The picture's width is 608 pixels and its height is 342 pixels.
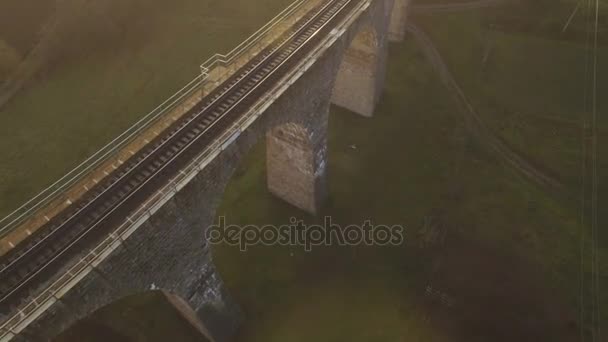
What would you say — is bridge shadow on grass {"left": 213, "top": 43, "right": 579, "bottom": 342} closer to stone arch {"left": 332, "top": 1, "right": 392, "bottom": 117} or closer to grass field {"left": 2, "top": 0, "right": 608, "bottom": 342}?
grass field {"left": 2, "top": 0, "right": 608, "bottom": 342}

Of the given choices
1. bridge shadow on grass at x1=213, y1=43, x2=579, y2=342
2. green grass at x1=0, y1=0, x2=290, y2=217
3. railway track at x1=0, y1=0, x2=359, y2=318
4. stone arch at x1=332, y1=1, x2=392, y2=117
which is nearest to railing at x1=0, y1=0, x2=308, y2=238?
railway track at x1=0, y1=0, x2=359, y2=318

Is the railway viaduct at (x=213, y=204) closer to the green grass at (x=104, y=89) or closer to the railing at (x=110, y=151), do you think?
the railing at (x=110, y=151)

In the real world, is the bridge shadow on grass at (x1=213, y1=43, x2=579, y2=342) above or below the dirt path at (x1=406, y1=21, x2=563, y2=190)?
below

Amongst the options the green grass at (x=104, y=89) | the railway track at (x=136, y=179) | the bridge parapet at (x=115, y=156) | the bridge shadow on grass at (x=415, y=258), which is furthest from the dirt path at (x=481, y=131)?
the green grass at (x=104, y=89)

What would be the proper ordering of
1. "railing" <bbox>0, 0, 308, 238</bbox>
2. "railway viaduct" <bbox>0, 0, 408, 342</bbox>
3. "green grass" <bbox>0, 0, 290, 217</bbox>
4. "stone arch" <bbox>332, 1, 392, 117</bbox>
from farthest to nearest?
1. "green grass" <bbox>0, 0, 290, 217</bbox>
2. "stone arch" <bbox>332, 1, 392, 117</bbox>
3. "railing" <bbox>0, 0, 308, 238</bbox>
4. "railway viaduct" <bbox>0, 0, 408, 342</bbox>

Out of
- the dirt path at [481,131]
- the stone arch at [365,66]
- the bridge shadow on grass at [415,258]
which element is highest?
the stone arch at [365,66]

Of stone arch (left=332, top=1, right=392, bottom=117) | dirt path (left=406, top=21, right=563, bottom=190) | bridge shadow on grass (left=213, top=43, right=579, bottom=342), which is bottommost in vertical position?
bridge shadow on grass (left=213, top=43, right=579, bottom=342)
